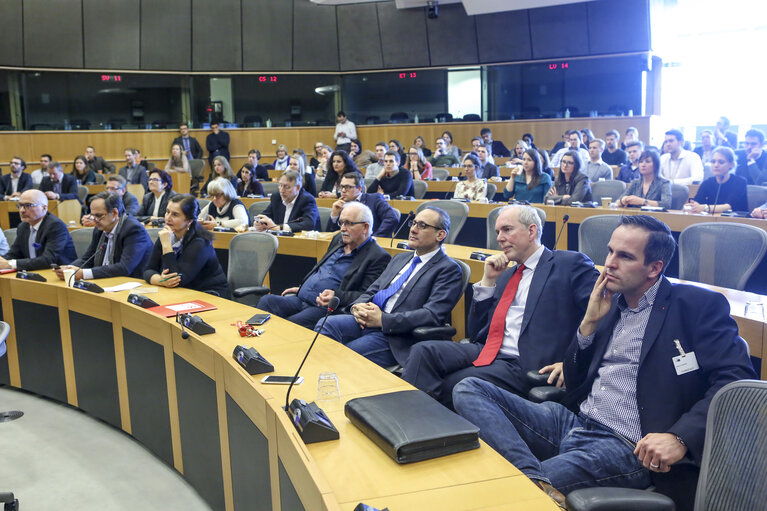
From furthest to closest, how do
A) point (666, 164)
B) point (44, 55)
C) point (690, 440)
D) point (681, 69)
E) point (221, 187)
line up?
point (681, 69) → point (44, 55) → point (666, 164) → point (221, 187) → point (690, 440)

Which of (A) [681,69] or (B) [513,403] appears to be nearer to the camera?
(B) [513,403]

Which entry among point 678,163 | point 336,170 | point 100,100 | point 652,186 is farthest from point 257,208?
point 100,100

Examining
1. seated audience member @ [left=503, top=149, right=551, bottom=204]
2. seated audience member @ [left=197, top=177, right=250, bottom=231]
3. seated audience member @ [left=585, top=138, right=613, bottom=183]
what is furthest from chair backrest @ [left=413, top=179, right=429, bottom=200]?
seated audience member @ [left=197, top=177, right=250, bottom=231]

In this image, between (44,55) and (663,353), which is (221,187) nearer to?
(663,353)

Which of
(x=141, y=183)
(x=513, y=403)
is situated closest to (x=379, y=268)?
(x=513, y=403)

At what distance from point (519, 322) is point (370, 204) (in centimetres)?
297

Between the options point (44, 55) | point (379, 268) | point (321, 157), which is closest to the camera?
point (379, 268)

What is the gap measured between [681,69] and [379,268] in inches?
469

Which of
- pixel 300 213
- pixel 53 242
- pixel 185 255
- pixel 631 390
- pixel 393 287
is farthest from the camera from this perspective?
pixel 300 213

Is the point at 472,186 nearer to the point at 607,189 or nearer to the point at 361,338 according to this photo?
the point at 607,189

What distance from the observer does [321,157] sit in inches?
401

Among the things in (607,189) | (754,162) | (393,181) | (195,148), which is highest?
(195,148)

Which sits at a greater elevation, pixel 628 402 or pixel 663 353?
pixel 663 353

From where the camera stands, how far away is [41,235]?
4848mm
